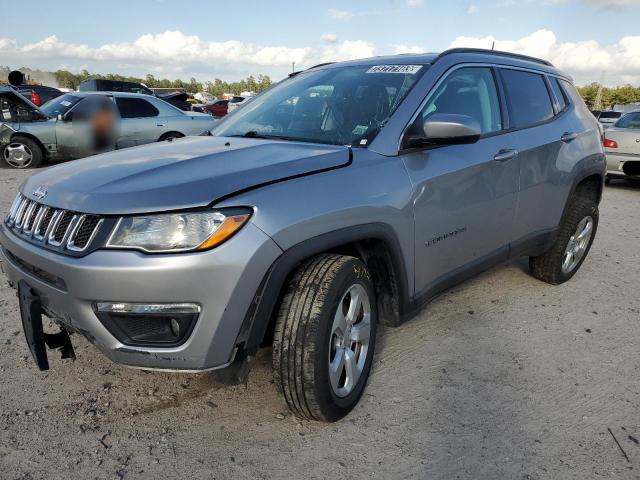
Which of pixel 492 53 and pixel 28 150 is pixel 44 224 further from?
pixel 28 150

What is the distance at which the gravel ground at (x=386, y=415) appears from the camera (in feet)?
7.29

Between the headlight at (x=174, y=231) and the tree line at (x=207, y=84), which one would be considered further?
the tree line at (x=207, y=84)

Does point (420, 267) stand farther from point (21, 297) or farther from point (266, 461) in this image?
point (21, 297)

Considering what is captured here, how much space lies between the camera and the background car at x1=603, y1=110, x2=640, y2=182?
9086 mm

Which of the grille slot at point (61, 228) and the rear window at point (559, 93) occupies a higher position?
the rear window at point (559, 93)

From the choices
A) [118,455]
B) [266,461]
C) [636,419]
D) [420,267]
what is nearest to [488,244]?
[420,267]

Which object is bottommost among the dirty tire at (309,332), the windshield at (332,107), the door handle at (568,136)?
the dirty tire at (309,332)

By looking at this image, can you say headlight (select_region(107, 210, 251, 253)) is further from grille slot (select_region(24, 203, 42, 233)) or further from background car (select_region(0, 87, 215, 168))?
background car (select_region(0, 87, 215, 168))

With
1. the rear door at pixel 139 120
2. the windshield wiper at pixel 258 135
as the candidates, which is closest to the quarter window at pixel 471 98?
the windshield wiper at pixel 258 135

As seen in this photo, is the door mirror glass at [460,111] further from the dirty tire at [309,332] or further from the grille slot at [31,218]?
the grille slot at [31,218]

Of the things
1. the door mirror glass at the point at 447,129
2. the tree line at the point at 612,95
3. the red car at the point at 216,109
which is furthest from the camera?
the tree line at the point at 612,95

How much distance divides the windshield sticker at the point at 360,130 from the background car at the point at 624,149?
7847 mm

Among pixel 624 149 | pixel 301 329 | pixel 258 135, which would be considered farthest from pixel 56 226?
pixel 624 149

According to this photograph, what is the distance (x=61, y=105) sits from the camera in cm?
994
